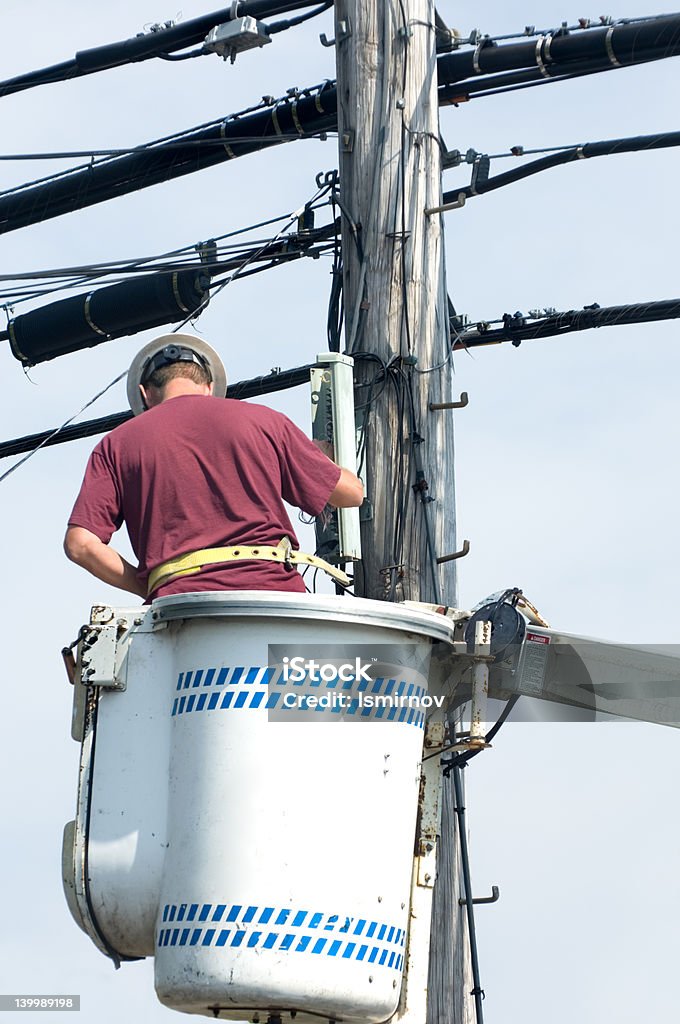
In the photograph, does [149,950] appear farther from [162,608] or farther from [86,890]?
[162,608]

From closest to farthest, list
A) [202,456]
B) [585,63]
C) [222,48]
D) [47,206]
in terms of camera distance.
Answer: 1. [202,456]
2. [585,63]
3. [222,48]
4. [47,206]

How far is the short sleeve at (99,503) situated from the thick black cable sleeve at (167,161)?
4.37 meters

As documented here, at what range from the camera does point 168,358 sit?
5953mm

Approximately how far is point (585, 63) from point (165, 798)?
5.08 m

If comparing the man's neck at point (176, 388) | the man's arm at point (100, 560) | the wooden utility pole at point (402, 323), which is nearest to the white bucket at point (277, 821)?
the man's arm at point (100, 560)

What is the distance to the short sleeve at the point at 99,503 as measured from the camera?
565 cm

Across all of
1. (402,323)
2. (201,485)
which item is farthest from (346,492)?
(402,323)

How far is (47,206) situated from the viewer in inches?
429

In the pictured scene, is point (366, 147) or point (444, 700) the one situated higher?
point (366, 147)

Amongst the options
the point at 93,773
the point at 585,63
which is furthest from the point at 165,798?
the point at 585,63

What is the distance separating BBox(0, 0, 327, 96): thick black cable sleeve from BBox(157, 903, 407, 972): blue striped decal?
6.10 m

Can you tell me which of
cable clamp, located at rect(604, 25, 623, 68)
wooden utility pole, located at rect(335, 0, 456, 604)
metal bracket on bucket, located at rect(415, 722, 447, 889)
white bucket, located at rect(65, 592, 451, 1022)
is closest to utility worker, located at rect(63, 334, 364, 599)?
white bucket, located at rect(65, 592, 451, 1022)

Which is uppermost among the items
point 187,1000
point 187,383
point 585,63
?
point 585,63

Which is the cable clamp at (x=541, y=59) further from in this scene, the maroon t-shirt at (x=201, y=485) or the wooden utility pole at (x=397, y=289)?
the maroon t-shirt at (x=201, y=485)
